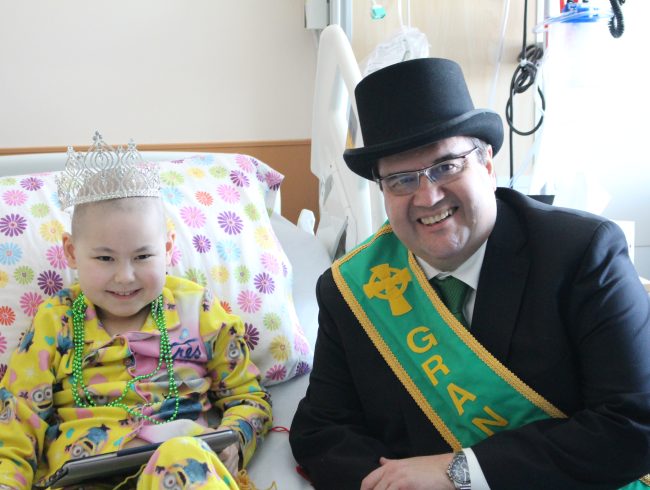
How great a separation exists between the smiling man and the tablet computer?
351 millimetres

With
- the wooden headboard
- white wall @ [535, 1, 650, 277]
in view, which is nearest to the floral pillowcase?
the wooden headboard

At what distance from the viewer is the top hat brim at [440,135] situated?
4.15ft

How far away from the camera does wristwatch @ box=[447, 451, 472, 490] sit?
1.25 metres

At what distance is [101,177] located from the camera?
5.03 ft

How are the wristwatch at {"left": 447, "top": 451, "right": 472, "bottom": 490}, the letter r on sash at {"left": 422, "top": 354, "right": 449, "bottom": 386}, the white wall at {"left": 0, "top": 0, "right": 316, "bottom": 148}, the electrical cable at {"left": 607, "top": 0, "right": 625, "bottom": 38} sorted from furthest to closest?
1. the white wall at {"left": 0, "top": 0, "right": 316, "bottom": 148}
2. the electrical cable at {"left": 607, "top": 0, "right": 625, "bottom": 38}
3. the letter r on sash at {"left": 422, "top": 354, "right": 449, "bottom": 386}
4. the wristwatch at {"left": 447, "top": 451, "right": 472, "bottom": 490}

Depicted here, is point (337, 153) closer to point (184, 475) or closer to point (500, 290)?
point (500, 290)

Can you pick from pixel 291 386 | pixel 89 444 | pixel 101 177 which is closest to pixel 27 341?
pixel 89 444

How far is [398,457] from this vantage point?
56.6 inches

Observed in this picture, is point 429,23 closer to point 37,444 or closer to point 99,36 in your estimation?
point 99,36

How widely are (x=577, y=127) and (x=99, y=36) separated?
2.05 meters

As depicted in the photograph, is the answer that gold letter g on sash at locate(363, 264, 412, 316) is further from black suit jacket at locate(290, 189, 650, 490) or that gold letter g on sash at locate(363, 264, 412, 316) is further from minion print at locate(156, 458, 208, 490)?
minion print at locate(156, 458, 208, 490)

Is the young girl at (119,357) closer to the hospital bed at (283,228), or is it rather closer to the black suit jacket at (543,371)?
the hospital bed at (283,228)

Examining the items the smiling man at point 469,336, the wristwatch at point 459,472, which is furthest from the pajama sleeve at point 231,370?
the wristwatch at point 459,472

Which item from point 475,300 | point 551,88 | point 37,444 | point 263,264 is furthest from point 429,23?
point 37,444
